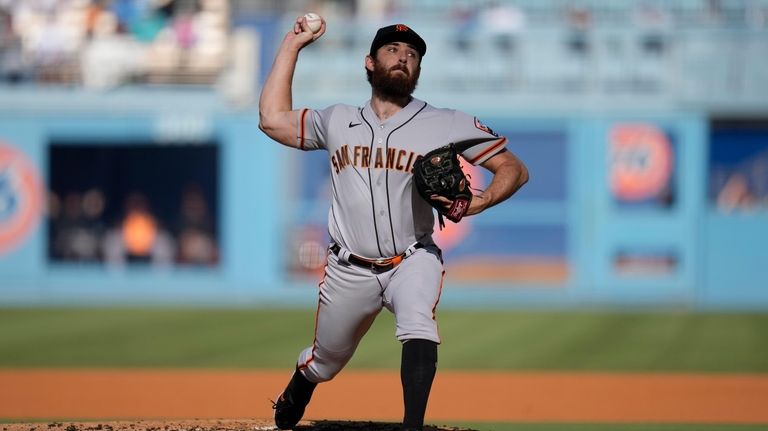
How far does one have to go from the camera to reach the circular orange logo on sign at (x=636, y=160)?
18.3 meters

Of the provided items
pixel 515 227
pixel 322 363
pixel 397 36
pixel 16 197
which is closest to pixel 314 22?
pixel 397 36

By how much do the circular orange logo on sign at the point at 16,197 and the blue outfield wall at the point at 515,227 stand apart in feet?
0.14

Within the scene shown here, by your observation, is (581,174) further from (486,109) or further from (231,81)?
(231,81)

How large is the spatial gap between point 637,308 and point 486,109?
3761mm

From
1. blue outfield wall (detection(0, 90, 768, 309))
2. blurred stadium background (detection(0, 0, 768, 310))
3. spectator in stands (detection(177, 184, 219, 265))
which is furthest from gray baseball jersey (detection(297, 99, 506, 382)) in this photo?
spectator in stands (detection(177, 184, 219, 265))

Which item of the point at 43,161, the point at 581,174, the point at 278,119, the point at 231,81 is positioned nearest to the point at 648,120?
the point at 581,174

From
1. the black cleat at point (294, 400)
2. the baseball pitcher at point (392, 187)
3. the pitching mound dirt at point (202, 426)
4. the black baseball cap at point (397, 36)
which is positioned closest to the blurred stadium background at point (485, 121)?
the pitching mound dirt at point (202, 426)

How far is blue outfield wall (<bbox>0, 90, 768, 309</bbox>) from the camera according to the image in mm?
18141

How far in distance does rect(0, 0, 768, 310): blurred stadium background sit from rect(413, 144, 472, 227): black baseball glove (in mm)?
13294

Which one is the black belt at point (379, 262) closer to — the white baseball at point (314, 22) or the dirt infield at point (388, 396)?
the white baseball at point (314, 22)

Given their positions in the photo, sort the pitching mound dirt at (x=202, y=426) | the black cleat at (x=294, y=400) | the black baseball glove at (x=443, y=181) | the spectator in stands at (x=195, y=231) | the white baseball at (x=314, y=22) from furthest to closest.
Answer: the spectator in stands at (x=195, y=231)
the pitching mound dirt at (x=202, y=426)
the black cleat at (x=294, y=400)
the white baseball at (x=314, y=22)
the black baseball glove at (x=443, y=181)

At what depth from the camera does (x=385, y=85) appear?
4.97 metres

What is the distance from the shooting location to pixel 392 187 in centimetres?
493

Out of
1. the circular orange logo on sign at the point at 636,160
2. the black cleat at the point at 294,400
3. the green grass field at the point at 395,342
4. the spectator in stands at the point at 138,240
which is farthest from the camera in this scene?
the spectator in stands at the point at 138,240
